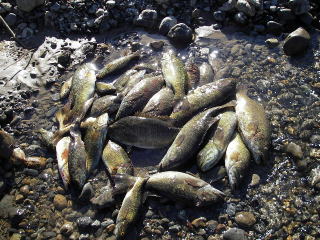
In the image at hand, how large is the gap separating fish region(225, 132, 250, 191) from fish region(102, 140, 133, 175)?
58.3 inches

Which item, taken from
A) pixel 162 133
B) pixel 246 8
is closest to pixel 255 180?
pixel 162 133

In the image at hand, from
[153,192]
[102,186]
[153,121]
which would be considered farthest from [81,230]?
[153,121]

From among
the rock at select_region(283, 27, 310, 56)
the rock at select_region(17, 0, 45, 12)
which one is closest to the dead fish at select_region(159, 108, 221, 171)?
the rock at select_region(283, 27, 310, 56)

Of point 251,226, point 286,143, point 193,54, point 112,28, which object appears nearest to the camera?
point 251,226

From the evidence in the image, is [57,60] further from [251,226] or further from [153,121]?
[251,226]

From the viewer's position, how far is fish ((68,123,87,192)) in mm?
5590

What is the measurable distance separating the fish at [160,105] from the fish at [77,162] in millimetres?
1170

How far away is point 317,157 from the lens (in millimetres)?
Answer: 5754

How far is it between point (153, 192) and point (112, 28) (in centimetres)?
465

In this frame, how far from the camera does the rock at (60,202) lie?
561cm

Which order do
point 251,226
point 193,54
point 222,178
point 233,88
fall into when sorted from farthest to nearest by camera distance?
point 193,54 < point 233,88 < point 222,178 < point 251,226

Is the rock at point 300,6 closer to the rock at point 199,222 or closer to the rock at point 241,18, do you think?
the rock at point 241,18

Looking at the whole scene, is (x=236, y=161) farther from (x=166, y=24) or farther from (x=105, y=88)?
(x=166, y=24)

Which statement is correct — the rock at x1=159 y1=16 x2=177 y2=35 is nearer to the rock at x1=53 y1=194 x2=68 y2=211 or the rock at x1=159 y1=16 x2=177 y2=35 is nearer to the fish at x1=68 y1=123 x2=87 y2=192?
the fish at x1=68 y1=123 x2=87 y2=192
